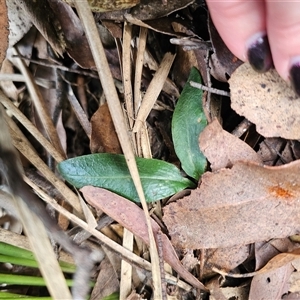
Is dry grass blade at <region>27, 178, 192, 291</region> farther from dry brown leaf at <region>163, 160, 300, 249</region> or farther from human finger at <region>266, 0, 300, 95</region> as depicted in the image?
human finger at <region>266, 0, 300, 95</region>

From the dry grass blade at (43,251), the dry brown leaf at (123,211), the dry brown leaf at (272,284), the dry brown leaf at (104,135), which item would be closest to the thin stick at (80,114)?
the dry brown leaf at (104,135)

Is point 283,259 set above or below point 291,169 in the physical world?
below

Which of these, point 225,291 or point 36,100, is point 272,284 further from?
point 36,100

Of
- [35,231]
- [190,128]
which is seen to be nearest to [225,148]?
[190,128]

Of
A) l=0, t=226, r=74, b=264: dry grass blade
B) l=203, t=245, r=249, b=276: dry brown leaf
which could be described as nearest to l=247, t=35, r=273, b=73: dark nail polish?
l=203, t=245, r=249, b=276: dry brown leaf

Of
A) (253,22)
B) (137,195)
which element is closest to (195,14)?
(253,22)

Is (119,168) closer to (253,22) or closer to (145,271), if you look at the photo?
(145,271)

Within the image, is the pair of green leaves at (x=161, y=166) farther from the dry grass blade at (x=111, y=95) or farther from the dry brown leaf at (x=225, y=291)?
the dry brown leaf at (x=225, y=291)
